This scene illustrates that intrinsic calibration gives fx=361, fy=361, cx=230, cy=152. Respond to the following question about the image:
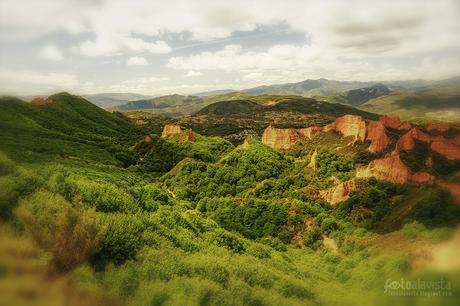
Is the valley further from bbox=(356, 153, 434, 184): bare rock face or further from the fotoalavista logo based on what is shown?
the fotoalavista logo

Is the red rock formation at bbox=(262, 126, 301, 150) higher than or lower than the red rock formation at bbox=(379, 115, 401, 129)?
lower

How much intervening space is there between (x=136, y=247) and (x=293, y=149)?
7290cm

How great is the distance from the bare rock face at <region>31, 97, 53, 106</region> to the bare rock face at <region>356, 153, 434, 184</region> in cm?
11415

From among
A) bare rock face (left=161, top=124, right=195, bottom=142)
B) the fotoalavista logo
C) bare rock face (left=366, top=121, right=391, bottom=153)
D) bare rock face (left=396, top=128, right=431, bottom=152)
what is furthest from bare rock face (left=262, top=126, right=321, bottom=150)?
the fotoalavista logo

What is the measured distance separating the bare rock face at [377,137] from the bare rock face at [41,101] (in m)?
109

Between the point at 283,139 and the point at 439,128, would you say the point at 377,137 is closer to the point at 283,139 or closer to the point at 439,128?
the point at 439,128

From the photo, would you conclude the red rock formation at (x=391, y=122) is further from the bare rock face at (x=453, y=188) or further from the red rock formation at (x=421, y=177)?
the bare rock face at (x=453, y=188)

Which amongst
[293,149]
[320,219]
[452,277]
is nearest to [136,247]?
[452,277]

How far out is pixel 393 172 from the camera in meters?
51.1

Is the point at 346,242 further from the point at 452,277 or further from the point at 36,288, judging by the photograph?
the point at 36,288

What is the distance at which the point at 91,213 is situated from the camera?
23.6 m

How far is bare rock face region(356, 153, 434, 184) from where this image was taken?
4897 cm

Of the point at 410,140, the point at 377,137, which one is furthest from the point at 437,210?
the point at 377,137

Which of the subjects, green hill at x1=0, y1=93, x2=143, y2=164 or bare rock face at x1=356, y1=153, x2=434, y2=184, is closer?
bare rock face at x1=356, y1=153, x2=434, y2=184
